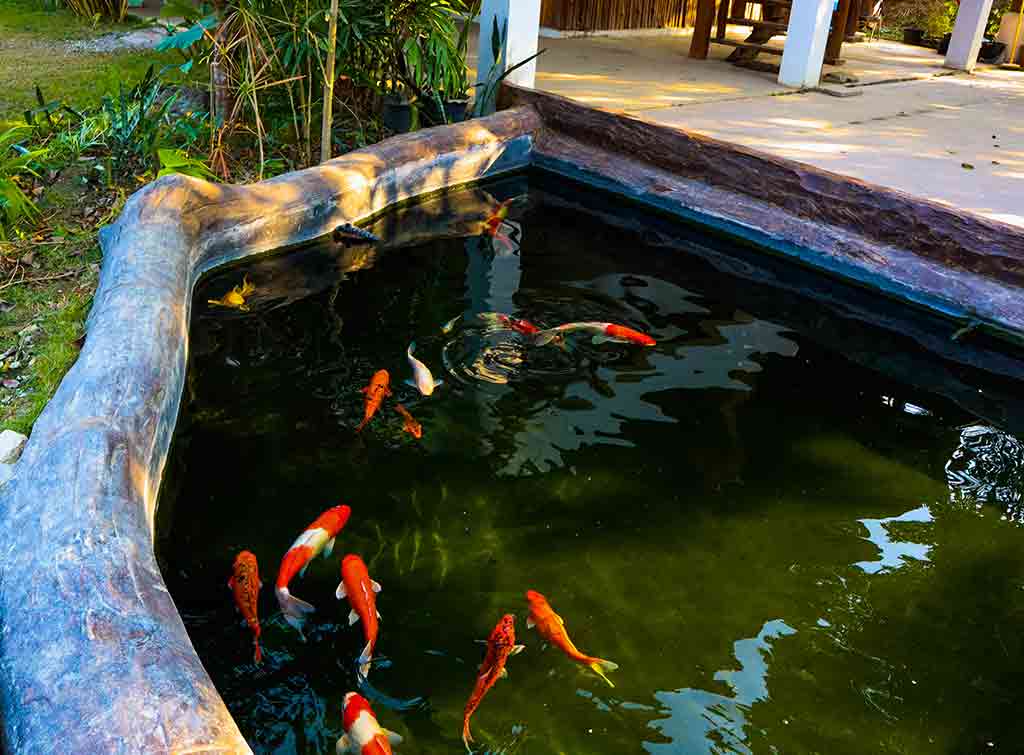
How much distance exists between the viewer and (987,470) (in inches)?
149

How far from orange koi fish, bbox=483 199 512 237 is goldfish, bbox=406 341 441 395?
1.88 metres

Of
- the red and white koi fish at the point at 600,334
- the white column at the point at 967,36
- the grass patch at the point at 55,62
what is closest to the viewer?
the red and white koi fish at the point at 600,334

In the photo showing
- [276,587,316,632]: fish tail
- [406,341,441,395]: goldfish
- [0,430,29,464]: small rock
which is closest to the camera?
[276,587,316,632]: fish tail

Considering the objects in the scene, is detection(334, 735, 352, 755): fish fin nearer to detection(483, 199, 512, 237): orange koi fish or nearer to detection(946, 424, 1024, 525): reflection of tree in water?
detection(946, 424, 1024, 525): reflection of tree in water

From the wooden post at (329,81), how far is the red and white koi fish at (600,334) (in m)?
2.10

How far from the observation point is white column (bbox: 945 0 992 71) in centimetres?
941

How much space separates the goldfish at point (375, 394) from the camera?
12.1 feet

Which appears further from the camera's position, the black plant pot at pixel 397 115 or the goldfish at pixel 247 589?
the black plant pot at pixel 397 115

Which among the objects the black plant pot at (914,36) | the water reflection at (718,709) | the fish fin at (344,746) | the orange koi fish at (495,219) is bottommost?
the water reflection at (718,709)

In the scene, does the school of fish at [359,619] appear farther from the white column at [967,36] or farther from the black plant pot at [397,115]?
the white column at [967,36]

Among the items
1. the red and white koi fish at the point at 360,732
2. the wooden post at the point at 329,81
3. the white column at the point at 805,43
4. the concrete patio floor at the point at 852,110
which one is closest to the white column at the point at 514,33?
the concrete patio floor at the point at 852,110

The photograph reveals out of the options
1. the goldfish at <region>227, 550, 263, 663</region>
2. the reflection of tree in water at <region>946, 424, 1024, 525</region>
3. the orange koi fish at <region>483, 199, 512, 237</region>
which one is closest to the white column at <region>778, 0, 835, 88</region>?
the orange koi fish at <region>483, 199, 512, 237</region>

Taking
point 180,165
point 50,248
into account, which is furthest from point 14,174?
point 180,165

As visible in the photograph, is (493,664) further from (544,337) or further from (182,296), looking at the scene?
(182,296)
